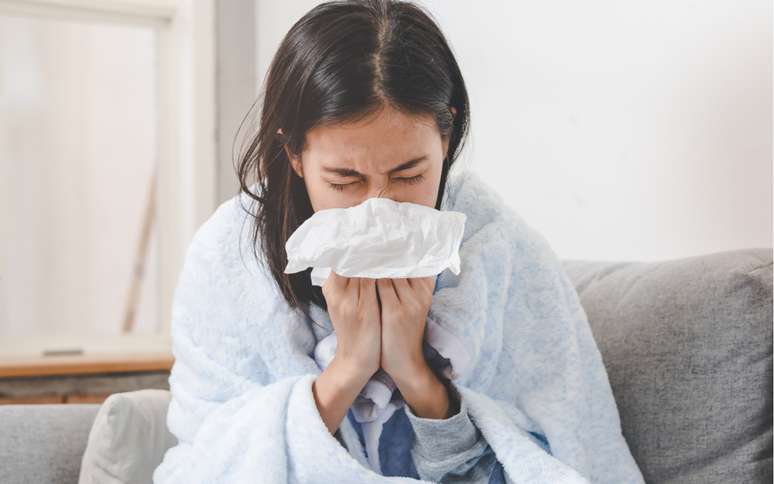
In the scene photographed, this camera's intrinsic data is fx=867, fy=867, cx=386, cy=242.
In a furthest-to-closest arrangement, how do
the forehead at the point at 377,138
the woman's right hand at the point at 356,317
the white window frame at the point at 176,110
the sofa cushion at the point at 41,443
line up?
the white window frame at the point at 176,110 < the sofa cushion at the point at 41,443 < the woman's right hand at the point at 356,317 < the forehead at the point at 377,138

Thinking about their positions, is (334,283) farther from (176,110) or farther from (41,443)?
(176,110)

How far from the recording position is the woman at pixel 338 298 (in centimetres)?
84

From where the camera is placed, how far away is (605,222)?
4.05 feet

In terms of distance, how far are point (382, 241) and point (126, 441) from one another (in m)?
0.44

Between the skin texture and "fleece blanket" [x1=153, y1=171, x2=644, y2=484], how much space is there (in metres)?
0.04

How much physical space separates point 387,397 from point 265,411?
0.45 feet

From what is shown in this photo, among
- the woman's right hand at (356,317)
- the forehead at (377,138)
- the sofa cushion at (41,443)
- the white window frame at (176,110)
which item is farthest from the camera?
the white window frame at (176,110)

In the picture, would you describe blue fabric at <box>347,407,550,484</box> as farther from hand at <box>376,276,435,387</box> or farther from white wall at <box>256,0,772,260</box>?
white wall at <box>256,0,772,260</box>

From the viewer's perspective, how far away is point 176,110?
2.53 meters

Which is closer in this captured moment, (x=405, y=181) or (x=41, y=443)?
(x=405, y=181)

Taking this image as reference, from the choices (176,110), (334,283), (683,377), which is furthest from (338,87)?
(176,110)

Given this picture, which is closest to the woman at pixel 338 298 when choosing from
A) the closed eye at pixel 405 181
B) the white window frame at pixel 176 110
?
the closed eye at pixel 405 181

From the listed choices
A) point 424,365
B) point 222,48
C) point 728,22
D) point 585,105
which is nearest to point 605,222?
point 585,105

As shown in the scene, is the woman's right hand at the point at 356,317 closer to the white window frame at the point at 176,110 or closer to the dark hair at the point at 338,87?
the dark hair at the point at 338,87
